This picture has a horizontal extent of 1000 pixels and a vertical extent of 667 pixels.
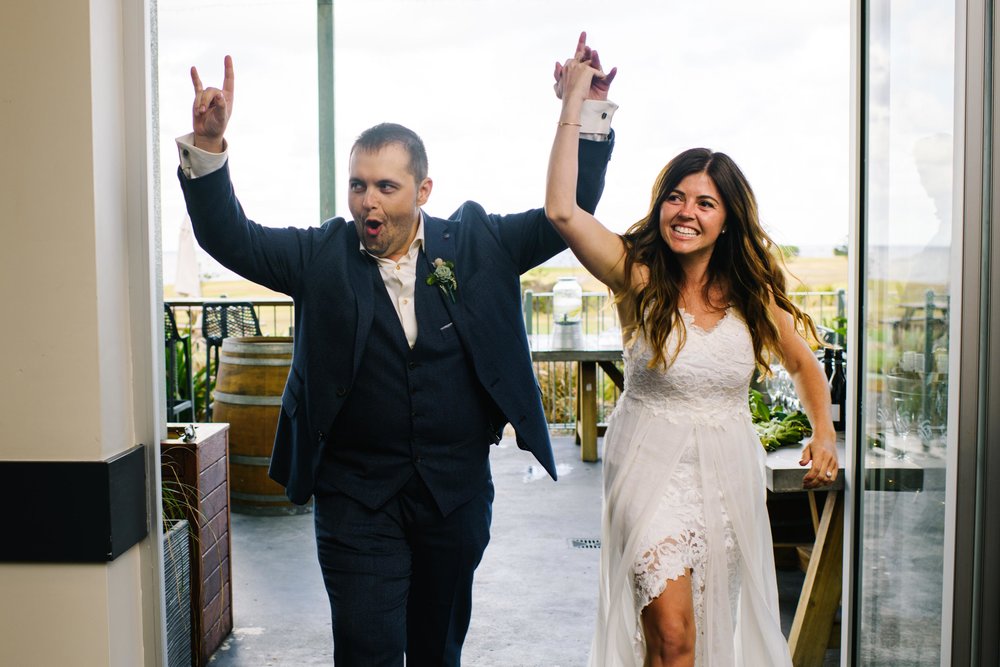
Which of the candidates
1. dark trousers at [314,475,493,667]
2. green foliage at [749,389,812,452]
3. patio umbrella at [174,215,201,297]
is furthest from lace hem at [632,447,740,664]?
patio umbrella at [174,215,201,297]

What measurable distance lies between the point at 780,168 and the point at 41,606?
10.1 m

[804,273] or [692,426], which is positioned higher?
[804,273]

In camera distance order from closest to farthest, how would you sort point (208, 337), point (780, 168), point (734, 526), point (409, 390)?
1. point (409, 390)
2. point (734, 526)
3. point (208, 337)
4. point (780, 168)

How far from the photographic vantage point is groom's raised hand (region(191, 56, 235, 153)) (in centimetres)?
182

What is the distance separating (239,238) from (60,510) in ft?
2.21

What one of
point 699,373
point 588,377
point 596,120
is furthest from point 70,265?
point 588,377

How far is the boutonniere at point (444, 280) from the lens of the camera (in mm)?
2096

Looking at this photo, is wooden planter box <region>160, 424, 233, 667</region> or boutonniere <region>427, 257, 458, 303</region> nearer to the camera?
boutonniere <region>427, 257, 458, 303</region>

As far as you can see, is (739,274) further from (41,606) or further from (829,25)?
(829,25)

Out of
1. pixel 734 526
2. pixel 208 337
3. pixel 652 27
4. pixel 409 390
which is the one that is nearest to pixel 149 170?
pixel 409 390

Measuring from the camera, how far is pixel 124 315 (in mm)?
1797

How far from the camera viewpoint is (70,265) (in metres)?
1.67

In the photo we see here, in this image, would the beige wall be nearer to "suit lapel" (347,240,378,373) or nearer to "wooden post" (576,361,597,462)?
"suit lapel" (347,240,378,373)

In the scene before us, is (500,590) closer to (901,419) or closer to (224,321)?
(901,419)
